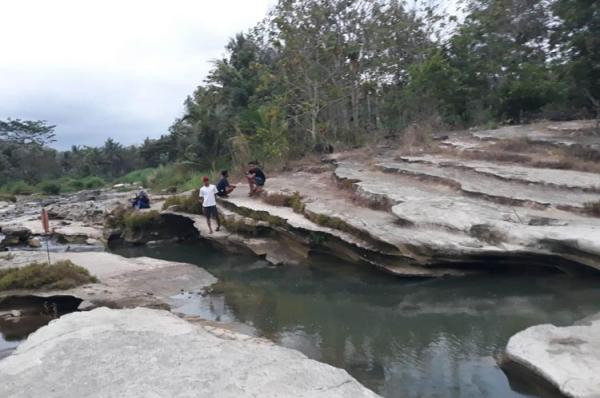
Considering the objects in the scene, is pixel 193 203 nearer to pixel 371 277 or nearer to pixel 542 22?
pixel 371 277

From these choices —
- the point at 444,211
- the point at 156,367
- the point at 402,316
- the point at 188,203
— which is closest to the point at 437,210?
the point at 444,211

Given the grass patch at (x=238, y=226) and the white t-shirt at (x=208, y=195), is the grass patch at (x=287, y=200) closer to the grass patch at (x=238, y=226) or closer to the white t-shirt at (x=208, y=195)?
the grass patch at (x=238, y=226)

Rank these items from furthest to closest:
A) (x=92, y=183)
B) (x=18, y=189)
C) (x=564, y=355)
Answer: (x=92, y=183)
(x=18, y=189)
(x=564, y=355)

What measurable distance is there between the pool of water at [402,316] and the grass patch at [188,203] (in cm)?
438

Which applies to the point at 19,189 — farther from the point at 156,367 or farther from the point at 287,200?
the point at 156,367

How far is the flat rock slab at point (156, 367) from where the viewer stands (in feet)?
14.7

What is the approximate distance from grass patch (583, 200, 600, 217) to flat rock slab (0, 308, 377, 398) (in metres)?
6.49

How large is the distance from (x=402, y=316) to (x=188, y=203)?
9117 millimetres

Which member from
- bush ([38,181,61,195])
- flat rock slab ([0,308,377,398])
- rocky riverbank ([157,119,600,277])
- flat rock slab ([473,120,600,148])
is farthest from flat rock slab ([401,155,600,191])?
bush ([38,181,61,195])

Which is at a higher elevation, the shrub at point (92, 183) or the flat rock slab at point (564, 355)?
the flat rock slab at point (564, 355)

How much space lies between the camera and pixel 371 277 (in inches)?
425

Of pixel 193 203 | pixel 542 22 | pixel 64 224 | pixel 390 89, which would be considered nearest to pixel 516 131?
pixel 542 22

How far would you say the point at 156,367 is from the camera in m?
4.91

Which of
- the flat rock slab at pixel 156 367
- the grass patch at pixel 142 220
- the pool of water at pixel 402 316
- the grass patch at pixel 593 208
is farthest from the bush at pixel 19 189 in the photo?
the grass patch at pixel 593 208
